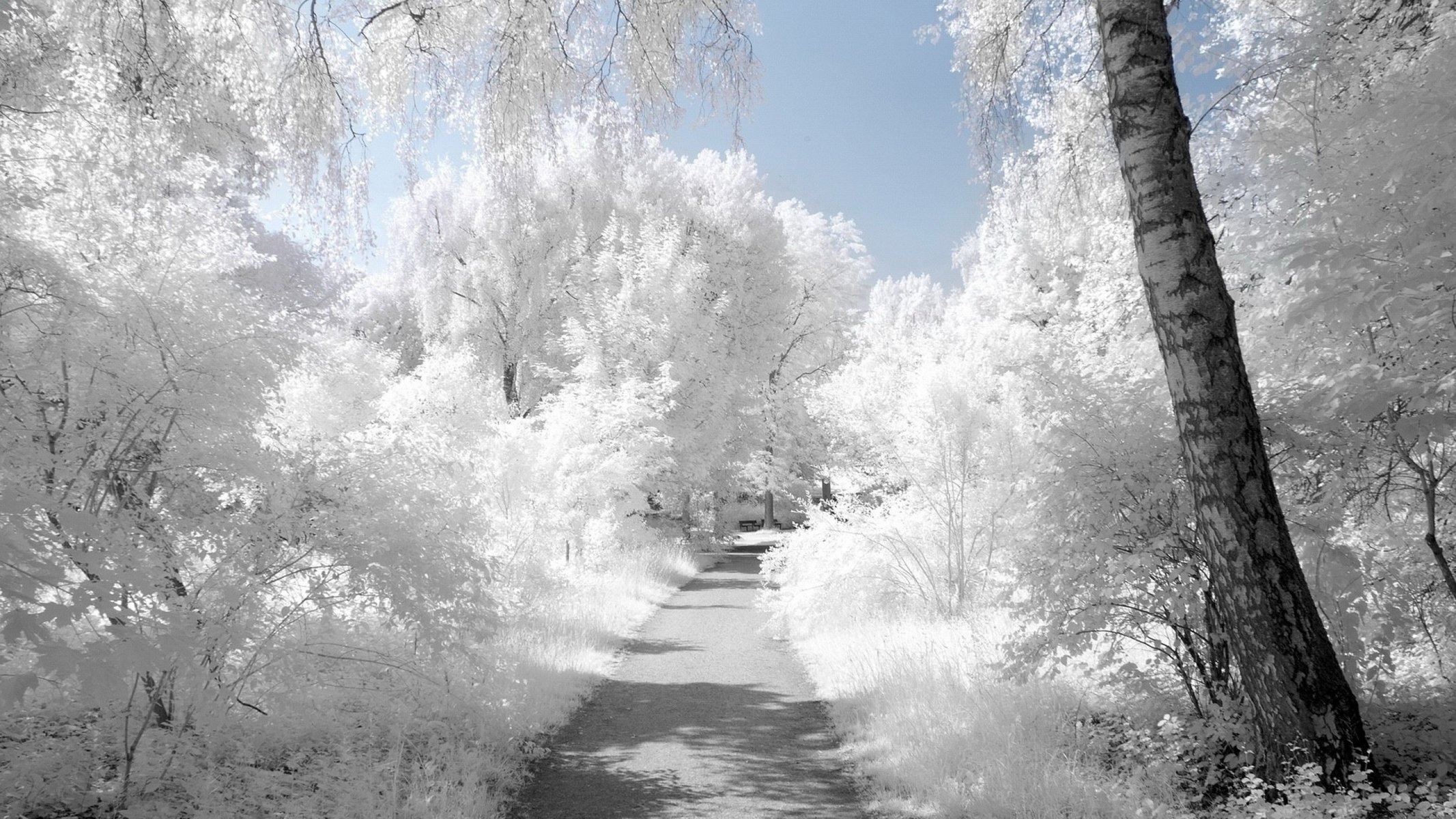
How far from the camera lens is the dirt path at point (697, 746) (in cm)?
519

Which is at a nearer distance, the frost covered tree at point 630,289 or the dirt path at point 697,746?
the dirt path at point 697,746

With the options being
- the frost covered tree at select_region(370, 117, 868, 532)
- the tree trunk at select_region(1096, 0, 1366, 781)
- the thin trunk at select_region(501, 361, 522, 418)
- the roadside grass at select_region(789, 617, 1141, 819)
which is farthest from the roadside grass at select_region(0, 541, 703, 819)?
the thin trunk at select_region(501, 361, 522, 418)

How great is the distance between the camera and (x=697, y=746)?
651 centimetres

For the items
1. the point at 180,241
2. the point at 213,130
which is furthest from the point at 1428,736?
the point at 213,130

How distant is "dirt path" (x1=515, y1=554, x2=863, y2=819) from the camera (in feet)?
17.0

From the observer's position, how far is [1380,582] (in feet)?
14.5

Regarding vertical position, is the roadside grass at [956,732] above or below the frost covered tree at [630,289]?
below

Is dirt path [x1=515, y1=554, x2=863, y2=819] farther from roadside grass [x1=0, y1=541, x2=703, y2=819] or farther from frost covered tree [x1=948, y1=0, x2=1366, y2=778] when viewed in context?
frost covered tree [x1=948, y1=0, x2=1366, y2=778]

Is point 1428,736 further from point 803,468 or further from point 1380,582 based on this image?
point 803,468

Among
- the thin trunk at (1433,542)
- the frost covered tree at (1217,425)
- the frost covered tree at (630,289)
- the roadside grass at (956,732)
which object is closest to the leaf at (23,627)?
the roadside grass at (956,732)

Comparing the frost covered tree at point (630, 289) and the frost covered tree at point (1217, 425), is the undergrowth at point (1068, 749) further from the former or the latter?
the frost covered tree at point (630, 289)

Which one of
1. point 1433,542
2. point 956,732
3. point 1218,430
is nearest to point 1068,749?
point 956,732

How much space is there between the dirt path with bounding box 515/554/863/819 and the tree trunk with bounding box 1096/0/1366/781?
264 centimetres

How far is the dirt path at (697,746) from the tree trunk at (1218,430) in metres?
2.64
